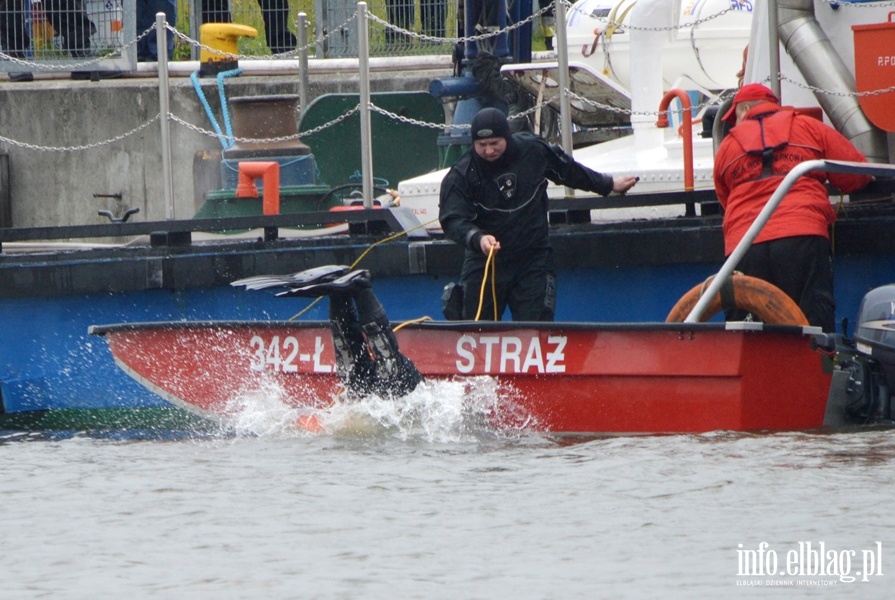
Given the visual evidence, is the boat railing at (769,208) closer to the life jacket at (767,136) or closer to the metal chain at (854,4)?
the life jacket at (767,136)

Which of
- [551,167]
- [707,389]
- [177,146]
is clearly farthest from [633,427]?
[177,146]

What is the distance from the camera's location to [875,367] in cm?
820

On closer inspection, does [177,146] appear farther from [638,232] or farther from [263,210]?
[638,232]

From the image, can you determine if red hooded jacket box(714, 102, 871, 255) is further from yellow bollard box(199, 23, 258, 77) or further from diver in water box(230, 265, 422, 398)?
yellow bollard box(199, 23, 258, 77)

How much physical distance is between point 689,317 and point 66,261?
381cm

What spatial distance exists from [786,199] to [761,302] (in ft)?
2.26

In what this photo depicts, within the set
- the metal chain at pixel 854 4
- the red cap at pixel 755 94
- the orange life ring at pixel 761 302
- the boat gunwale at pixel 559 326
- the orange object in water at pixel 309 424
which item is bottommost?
the orange object in water at pixel 309 424

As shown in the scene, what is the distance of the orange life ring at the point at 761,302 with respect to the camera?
26.7 feet

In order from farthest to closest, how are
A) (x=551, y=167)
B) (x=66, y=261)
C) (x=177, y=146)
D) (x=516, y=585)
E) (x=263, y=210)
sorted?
(x=177, y=146), (x=263, y=210), (x=66, y=261), (x=551, y=167), (x=516, y=585)

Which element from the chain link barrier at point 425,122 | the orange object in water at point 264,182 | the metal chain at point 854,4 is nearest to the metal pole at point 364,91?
the chain link barrier at point 425,122

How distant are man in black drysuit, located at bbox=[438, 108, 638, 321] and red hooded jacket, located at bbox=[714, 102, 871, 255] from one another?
98 cm

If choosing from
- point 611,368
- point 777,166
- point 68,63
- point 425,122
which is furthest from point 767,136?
point 68,63

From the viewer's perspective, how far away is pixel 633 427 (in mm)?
8234

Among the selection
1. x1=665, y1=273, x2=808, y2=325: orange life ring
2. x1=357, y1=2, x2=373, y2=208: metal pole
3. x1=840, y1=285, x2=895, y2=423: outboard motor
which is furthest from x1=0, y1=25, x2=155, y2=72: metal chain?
x1=840, y1=285, x2=895, y2=423: outboard motor
